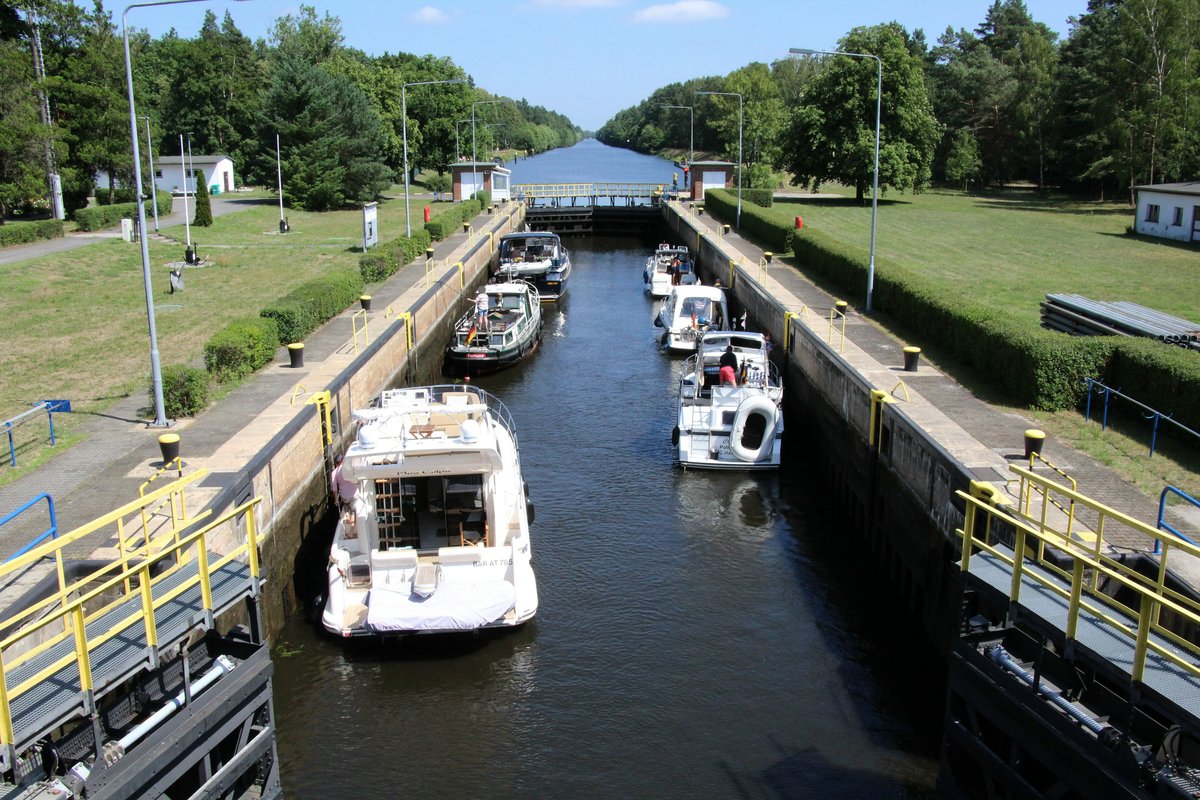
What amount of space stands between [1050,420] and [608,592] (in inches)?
348

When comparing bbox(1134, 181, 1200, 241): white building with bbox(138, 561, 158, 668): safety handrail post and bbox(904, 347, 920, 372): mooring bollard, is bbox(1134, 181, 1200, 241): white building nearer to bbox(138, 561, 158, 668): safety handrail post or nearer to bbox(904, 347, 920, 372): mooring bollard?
bbox(904, 347, 920, 372): mooring bollard

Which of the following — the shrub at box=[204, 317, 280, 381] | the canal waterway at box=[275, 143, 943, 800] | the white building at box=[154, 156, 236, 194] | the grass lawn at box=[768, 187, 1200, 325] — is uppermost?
the white building at box=[154, 156, 236, 194]

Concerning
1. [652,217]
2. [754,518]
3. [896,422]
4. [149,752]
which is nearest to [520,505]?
[754,518]

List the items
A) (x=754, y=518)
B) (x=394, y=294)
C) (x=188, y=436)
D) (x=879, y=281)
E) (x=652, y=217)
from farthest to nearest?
(x=652, y=217) < (x=394, y=294) < (x=879, y=281) < (x=754, y=518) < (x=188, y=436)

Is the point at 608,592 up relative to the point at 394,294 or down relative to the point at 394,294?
down

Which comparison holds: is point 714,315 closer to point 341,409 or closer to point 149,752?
point 341,409

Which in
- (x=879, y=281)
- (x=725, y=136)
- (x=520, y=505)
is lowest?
(x=520, y=505)

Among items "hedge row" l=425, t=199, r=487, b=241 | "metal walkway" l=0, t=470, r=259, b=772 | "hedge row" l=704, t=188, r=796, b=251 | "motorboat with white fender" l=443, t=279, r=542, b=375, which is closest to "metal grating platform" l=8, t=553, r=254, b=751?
"metal walkway" l=0, t=470, r=259, b=772

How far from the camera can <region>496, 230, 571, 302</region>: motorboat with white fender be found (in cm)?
4312

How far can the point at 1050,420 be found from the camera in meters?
18.6

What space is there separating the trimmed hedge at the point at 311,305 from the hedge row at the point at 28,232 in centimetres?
1882

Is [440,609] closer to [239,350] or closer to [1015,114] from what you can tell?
[239,350]

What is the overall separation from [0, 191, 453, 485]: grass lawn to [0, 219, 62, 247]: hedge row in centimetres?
274

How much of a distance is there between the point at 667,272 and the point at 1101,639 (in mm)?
35680
